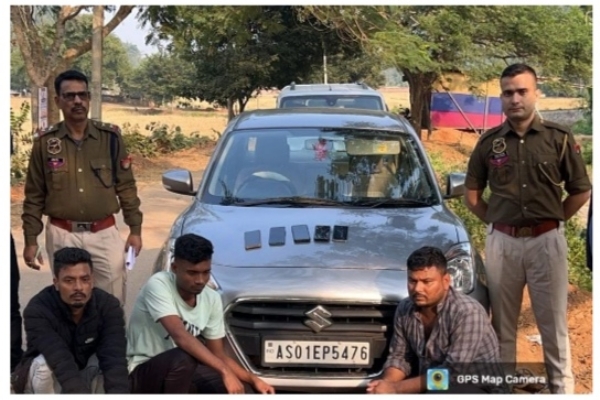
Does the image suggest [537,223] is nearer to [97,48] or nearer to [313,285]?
[313,285]

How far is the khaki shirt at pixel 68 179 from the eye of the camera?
15.2ft

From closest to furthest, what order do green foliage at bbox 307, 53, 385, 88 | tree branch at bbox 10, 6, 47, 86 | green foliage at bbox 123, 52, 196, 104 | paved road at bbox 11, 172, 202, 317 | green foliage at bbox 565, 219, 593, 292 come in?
green foliage at bbox 565, 219, 593, 292 < paved road at bbox 11, 172, 202, 317 < tree branch at bbox 10, 6, 47, 86 < green foliage at bbox 307, 53, 385, 88 < green foliage at bbox 123, 52, 196, 104

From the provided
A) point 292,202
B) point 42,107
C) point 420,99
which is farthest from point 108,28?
point 420,99

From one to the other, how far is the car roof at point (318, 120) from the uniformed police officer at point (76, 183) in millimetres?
1175

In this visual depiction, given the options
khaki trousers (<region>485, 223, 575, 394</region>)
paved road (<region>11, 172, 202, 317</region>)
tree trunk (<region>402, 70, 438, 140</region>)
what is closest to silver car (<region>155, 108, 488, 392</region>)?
khaki trousers (<region>485, 223, 575, 394</region>)

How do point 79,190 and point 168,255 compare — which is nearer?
point 168,255

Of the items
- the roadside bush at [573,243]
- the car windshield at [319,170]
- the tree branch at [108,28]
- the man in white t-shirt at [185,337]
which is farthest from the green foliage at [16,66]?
the man in white t-shirt at [185,337]

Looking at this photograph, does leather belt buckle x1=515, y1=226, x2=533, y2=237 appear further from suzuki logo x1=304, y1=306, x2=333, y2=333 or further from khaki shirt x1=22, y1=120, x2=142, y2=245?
khaki shirt x1=22, y1=120, x2=142, y2=245

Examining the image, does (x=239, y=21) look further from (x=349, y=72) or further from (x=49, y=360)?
(x=349, y=72)

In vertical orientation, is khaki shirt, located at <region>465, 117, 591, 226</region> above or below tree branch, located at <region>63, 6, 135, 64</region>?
below

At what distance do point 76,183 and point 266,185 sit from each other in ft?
3.80

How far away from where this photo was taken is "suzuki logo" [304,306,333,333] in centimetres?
389

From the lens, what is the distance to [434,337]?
385cm
